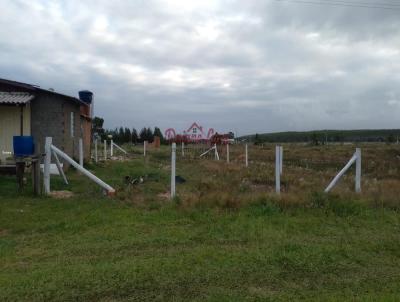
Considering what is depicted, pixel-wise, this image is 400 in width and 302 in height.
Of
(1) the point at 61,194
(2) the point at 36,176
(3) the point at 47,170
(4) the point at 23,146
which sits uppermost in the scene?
(4) the point at 23,146

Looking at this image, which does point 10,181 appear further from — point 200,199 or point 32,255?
point 32,255

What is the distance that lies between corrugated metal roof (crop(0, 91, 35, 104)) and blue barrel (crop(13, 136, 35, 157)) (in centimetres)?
310

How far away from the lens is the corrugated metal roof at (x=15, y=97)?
526 inches

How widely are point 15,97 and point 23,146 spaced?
385cm

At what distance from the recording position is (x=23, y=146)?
35.5ft

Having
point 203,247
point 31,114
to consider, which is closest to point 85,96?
point 31,114

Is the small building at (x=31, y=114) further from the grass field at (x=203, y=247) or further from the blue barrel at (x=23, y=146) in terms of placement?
the grass field at (x=203, y=247)

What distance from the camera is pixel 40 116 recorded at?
14977mm

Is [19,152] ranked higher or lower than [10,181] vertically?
higher

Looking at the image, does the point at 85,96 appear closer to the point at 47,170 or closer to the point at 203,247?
the point at 47,170

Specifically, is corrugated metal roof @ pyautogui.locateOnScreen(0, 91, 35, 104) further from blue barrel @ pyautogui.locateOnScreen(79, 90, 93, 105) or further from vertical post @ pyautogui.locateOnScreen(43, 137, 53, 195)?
blue barrel @ pyautogui.locateOnScreen(79, 90, 93, 105)

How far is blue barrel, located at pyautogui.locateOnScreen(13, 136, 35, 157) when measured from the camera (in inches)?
422

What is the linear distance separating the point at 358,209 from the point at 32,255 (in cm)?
558

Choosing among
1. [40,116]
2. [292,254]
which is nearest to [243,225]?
[292,254]
